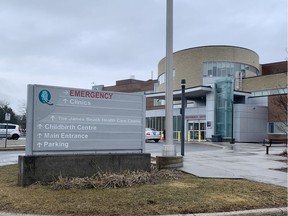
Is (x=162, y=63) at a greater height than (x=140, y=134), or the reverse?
A: (x=162, y=63)

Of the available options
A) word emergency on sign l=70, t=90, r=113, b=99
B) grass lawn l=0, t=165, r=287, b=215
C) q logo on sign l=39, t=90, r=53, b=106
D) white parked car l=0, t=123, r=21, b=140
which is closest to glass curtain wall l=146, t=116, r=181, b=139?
white parked car l=0, t=123, r=21, b=140

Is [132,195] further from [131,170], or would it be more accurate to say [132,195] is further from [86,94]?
[86,94]

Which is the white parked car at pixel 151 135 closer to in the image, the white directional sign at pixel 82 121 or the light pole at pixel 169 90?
the light pole at pixel 169 90

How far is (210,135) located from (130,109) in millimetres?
30606

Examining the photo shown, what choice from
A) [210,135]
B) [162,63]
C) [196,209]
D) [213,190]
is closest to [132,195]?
[196,209]

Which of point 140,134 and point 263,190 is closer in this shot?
point 263,190

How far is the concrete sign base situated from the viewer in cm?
859

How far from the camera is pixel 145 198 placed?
23.9 ft

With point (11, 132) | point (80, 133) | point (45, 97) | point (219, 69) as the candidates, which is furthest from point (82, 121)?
point (219, 69)

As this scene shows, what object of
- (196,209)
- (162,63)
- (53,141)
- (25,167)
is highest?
(162,63)

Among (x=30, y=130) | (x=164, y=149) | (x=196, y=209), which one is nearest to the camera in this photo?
(x=196, y=209)

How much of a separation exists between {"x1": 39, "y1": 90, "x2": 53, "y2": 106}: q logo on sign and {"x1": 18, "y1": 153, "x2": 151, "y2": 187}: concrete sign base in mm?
1361

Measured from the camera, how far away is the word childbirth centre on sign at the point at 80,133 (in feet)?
29.3

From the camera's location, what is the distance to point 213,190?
825 centimetres
